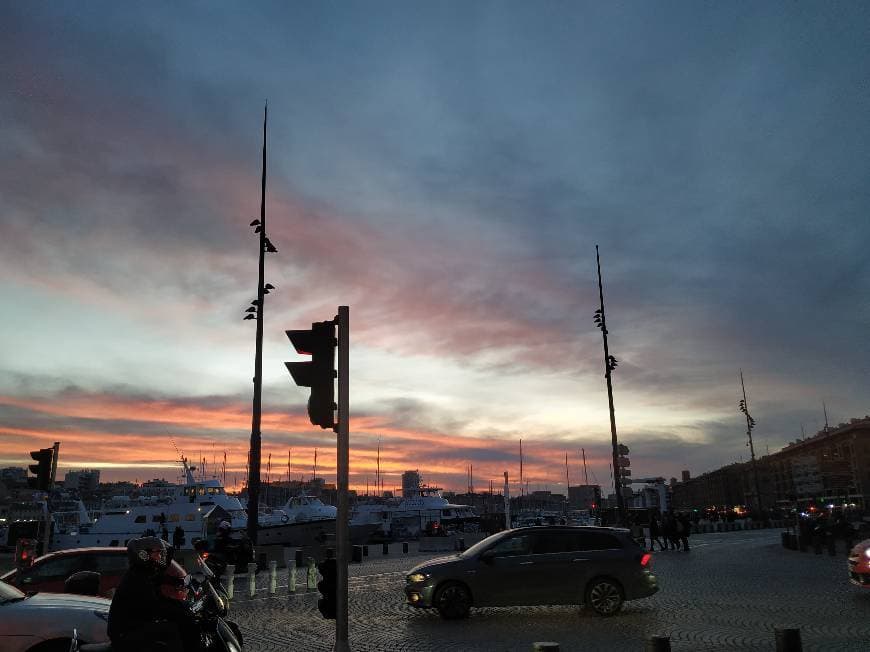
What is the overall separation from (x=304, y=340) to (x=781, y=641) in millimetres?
5678

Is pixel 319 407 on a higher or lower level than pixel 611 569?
higher

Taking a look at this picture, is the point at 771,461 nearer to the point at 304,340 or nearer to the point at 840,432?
the point at 840,432

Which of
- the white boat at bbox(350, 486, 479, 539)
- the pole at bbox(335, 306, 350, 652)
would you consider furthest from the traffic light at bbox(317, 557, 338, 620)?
the white boat at bbox(350, 486, 479, 539)

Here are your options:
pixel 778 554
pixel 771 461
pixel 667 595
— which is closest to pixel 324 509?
pixel 778 554

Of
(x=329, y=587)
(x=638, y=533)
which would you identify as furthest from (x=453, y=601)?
(x=638, y=533)

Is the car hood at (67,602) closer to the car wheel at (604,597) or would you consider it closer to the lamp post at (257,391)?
the car wheel at (604,597)

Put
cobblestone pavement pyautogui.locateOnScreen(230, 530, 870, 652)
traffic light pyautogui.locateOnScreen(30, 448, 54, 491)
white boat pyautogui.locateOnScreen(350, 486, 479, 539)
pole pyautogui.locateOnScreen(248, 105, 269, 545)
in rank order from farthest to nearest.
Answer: white boat pyautogui.locateOnScreen(350, 486, 479, 539) < pole pyautogui.locateOnScreen(248, 105, 269, 545) < traffic light pyautogui.locateOnScreen(30, 448, 54, 491) < cobblestone pavement pyautogui.locateOnScreen(230, 530, 870, 652)

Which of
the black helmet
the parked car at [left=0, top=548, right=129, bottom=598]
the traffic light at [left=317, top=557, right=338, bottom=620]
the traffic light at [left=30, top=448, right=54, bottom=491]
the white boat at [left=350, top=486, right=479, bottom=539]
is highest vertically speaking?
the traffic light at [left=30, top=448, right=54, bottom=491]

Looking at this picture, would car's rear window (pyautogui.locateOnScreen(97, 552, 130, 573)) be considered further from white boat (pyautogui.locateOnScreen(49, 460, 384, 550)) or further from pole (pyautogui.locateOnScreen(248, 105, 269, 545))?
white boat (pyautogui.locateOnScreen(49, 460, 384, 550))

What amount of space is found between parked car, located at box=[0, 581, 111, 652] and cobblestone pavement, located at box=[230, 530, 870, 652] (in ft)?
13.7

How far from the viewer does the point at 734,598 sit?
565 inches

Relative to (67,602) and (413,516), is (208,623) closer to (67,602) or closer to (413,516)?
(67,602)

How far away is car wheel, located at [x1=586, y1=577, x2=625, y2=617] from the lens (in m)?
12.8

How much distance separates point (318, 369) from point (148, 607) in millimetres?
2315
